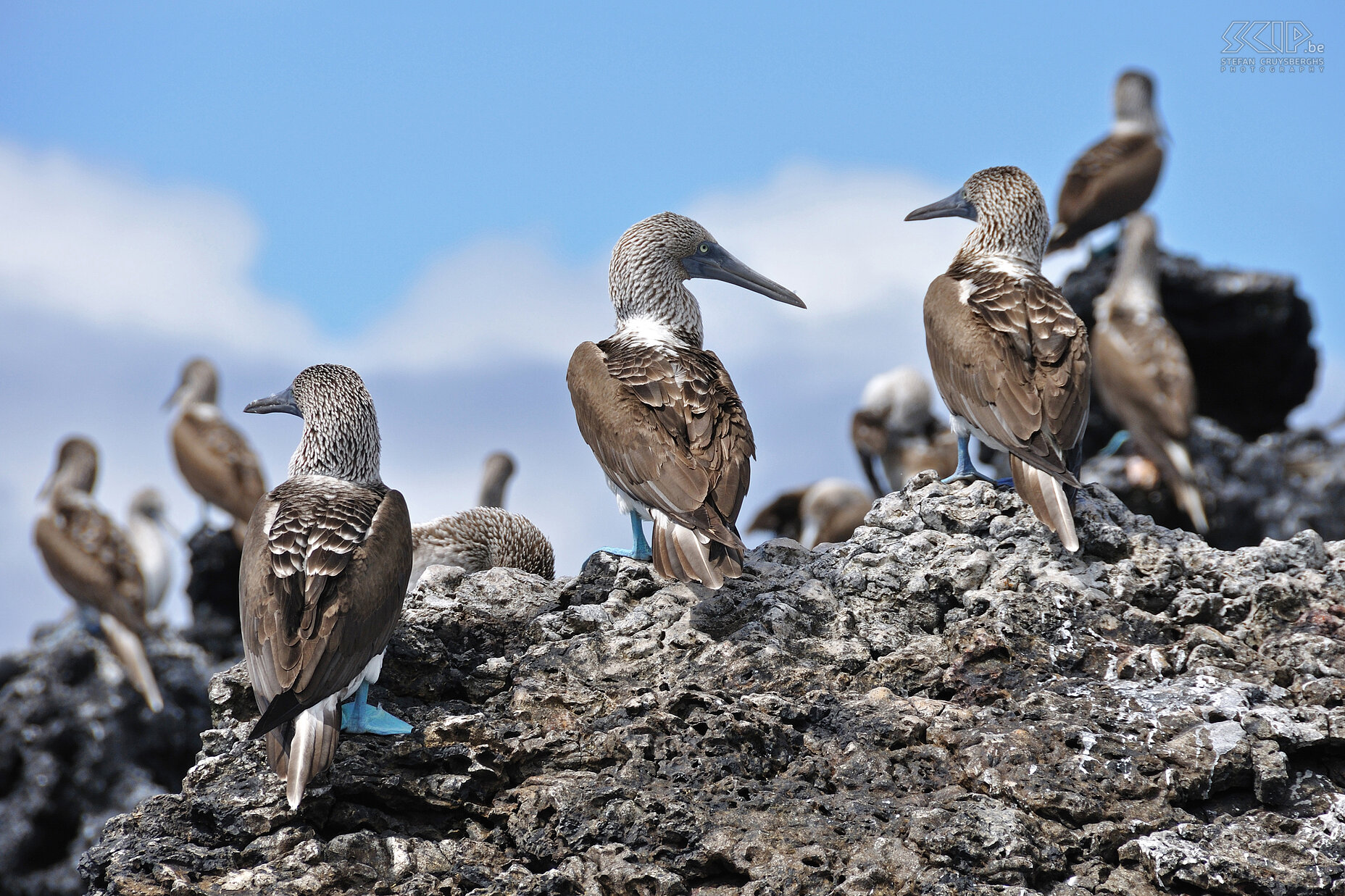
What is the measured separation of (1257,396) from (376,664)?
13215mm

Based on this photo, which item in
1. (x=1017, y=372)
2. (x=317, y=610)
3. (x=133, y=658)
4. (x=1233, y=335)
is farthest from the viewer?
(x=1233, y=335)

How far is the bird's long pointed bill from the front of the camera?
666 centimetres

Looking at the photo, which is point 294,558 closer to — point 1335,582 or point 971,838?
point 971,838

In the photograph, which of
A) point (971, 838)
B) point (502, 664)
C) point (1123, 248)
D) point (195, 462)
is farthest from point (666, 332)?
point (195, 462)

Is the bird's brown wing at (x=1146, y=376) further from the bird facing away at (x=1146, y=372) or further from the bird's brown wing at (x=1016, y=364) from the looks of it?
the bird's brown wing at (x=1016, y=364)

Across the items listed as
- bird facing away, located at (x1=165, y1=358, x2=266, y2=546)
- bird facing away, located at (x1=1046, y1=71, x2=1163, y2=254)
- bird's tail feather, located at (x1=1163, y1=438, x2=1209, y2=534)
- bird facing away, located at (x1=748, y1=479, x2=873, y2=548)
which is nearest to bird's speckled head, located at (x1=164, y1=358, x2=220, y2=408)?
bird facing away, located at (x1=165, y1=358, x2=266, y2=546)

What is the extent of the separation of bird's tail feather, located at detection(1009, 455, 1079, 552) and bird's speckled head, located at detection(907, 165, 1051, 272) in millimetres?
1701

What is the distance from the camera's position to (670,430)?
537 cm

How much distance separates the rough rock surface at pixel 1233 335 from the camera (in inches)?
557

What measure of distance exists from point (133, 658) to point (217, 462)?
321cm

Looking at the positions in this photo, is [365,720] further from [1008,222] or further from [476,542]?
[1008,222]

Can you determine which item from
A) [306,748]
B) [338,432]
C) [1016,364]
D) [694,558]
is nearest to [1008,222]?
[1016,364]

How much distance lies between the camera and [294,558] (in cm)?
468

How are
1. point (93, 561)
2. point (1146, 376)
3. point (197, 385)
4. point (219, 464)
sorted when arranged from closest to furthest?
point (1146, 376), point (93, 561), point (219, 464), point (197, 385)
